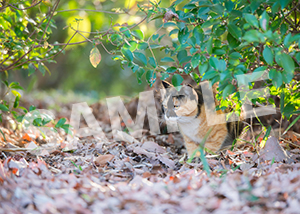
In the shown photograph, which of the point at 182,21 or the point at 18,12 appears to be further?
the point at 18,12

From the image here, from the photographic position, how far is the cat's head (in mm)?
2340

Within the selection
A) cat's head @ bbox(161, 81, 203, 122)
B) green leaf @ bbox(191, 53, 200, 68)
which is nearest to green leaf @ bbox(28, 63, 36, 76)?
cat's head @ bbox(161, 81, 203, 122)

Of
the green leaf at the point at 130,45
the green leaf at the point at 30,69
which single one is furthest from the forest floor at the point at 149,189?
the green leaf at the point at 130,45

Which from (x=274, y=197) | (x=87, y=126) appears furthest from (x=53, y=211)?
(x=87, y=126)

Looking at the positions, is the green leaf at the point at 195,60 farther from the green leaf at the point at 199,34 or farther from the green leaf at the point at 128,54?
the green leaf at the point at 128,54

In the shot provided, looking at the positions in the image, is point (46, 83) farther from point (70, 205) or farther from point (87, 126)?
point (70, 205)

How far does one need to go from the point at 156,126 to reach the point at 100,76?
5.69 metres

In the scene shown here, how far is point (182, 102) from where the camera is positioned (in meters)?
2.35

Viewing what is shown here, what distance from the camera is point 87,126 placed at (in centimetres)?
405

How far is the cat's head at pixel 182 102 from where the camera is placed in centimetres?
234

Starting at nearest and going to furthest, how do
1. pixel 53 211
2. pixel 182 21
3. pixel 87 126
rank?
pixel 53 211 < pixel 182 21 < pixel 87 126

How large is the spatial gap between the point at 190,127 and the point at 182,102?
31cm

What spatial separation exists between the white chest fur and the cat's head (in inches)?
1.1

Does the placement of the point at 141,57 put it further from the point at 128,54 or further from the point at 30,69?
the point at 30,69
